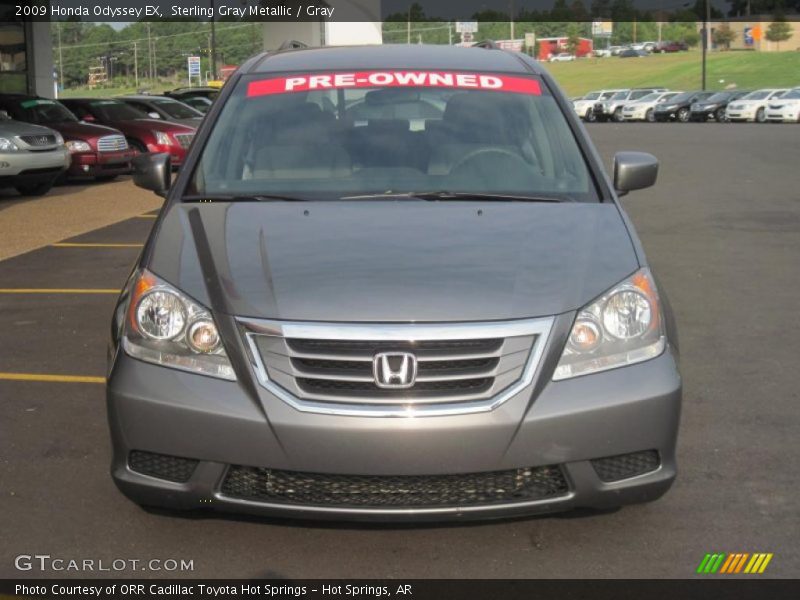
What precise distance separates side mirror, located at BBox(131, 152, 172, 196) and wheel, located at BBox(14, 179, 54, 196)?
12591 mm

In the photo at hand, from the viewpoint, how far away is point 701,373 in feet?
21.6

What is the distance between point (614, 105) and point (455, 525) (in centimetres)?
5799

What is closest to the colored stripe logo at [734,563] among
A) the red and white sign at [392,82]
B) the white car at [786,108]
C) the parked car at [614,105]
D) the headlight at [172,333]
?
the headlight at [172,333]

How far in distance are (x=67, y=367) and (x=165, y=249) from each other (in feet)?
8.87

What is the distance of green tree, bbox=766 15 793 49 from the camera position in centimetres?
12494

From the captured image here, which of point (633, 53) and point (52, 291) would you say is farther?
point (633, 53)

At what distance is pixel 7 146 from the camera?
1662cm

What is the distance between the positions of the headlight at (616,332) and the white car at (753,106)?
4859 cm

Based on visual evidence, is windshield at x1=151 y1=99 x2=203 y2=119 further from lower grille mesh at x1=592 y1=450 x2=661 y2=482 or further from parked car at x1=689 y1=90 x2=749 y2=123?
parked car at x1=689 y1=90 x2=749 y2=123

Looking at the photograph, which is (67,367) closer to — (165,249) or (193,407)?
(165,249)

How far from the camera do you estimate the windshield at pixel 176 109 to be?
79.4 ft

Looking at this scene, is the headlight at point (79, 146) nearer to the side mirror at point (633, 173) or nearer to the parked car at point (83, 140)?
the parked car at point (83, 140)

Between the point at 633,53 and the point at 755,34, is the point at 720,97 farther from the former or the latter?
the point at 755,34
